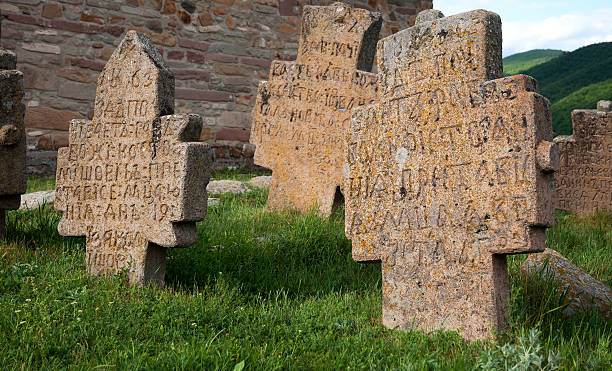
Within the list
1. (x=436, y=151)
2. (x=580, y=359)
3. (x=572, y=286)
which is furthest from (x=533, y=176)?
(x=572, y=286)

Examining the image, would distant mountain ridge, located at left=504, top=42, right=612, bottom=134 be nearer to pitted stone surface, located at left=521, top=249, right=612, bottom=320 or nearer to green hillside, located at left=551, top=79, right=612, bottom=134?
green hillside, located at left=551, top=79, right=612, bottom=134

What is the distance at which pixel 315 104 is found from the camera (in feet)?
19.3

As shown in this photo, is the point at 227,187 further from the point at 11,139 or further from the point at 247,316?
the point at 247,316

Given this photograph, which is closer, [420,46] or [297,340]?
[297,340]

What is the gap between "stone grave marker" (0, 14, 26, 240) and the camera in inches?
167

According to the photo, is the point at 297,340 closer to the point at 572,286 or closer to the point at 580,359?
the point at 580,359

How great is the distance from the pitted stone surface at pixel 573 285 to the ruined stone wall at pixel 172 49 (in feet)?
22.9

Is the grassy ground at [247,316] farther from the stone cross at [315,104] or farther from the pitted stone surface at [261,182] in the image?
the pitted stone surface at [261,182]

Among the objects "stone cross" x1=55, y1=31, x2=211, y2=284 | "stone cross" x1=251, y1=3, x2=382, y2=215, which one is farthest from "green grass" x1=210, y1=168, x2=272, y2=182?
"stone cross" x1=55, y1=31, x2=211, y2=284

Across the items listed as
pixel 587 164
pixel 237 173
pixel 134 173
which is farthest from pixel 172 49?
pixel 587 164

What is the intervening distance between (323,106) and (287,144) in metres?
0.54

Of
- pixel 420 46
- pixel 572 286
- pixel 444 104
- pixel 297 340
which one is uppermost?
pixel 420 46

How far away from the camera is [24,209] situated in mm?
5469

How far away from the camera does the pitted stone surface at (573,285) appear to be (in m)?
3.32
